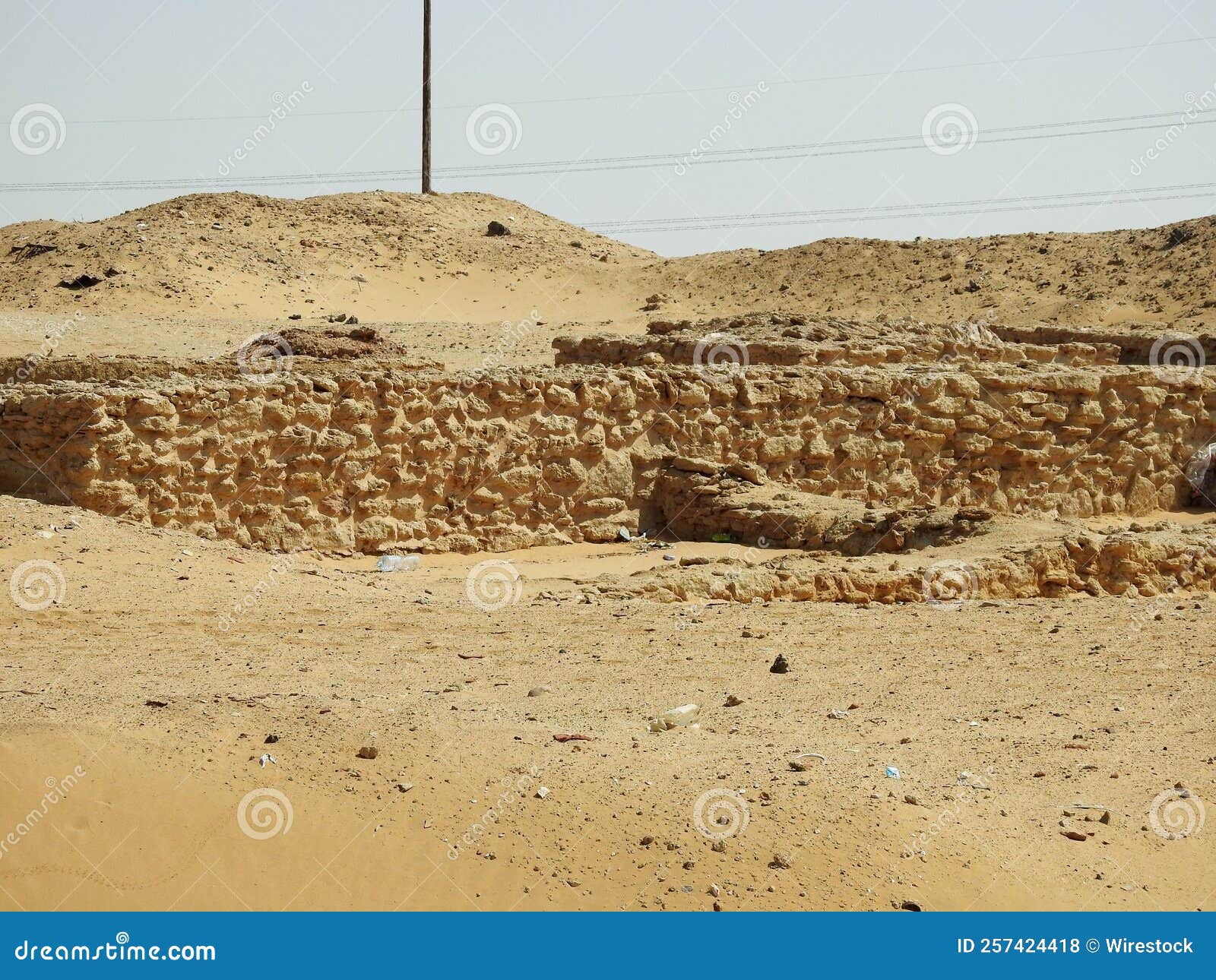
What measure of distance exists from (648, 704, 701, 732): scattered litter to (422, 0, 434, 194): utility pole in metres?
30.4

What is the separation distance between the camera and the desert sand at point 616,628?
482 cm

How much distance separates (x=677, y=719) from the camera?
600 centimetres

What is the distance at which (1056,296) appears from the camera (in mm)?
27219

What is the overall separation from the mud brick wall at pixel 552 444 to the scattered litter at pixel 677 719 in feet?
15.1

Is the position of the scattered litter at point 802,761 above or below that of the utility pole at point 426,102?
below

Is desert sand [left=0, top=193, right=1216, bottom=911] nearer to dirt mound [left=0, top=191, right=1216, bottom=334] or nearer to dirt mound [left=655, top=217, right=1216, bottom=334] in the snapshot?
dirt mound [left=0, top=191, right=1216, bottom=334]

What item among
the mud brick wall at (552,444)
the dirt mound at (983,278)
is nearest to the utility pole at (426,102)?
the dirt mound at (983,278)

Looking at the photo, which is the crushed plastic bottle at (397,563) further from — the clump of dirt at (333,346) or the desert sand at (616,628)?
the clump of dirt at (333,346)

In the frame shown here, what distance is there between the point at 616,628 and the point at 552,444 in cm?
338

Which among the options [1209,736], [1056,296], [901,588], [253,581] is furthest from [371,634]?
[1056,296]

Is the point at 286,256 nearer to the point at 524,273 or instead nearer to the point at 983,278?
the point at 524,273

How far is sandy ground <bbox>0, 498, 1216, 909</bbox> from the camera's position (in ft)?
15.5

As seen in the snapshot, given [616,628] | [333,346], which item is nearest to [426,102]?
[333,346]

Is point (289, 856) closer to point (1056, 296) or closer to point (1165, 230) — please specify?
point (1056, 296)
